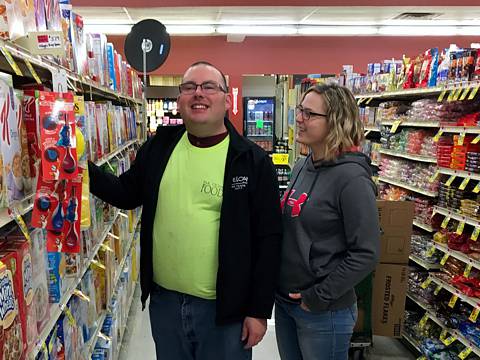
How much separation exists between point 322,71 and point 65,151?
9382 millimetres

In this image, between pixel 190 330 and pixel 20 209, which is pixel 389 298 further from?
pixel 20 209

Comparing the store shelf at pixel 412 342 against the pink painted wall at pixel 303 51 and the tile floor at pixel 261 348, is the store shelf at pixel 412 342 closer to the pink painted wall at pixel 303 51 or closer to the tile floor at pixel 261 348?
the tile floor at pixel 261 348

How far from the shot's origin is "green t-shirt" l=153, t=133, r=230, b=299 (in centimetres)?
180

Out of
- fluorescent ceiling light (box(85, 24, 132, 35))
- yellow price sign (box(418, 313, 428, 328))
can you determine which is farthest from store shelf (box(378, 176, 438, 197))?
fluorescent ceiling light (box(85, 24, 132, 35))

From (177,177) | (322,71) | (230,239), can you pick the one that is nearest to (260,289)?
(230,239)

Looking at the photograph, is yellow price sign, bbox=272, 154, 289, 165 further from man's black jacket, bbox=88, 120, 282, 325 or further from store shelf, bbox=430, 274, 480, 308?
man's black jacket, bbox=88, 120, 282, 325

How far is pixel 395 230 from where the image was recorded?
315 centimetres

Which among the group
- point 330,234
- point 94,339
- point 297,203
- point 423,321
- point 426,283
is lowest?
point 423,321

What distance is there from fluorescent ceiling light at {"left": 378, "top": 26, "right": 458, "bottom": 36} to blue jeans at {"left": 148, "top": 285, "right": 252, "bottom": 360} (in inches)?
345

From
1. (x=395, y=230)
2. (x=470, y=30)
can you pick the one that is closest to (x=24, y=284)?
(x=395, y=230)

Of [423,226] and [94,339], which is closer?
[94,339]

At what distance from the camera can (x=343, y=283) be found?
5.90 ft

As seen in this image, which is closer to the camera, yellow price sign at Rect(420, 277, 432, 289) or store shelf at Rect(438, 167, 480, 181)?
store shelf at Rect(438, 167, 480, 181)

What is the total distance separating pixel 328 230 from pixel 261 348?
7.09ft
